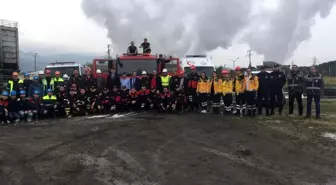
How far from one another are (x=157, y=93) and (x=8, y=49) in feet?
35.5

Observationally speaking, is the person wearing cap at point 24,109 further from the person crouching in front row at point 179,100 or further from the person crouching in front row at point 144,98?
the person crouching in front row at point 179,100

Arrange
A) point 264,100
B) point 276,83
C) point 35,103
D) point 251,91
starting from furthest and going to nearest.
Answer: point 35,103 → point 264,100 → point 276,83 → point 251,91

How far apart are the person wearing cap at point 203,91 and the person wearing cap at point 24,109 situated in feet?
19.3

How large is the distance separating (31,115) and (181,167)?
Answer: 8158mm

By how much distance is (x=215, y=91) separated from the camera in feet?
43.8

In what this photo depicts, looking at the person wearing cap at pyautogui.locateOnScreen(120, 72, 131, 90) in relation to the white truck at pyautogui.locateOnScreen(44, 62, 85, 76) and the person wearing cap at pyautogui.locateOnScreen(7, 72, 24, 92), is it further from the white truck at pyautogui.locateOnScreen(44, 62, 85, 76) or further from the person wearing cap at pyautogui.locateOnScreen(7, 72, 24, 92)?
the white truck at pyautogui.locateOnScreen(44, 62, 85, 76)

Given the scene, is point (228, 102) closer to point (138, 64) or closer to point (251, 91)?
point (251, 91)

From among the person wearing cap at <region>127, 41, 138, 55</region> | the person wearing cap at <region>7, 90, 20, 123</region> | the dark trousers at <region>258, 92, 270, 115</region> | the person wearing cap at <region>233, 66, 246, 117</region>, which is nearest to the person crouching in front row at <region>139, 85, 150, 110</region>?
the person wearing cap at <region>127, 41, 138, 55</region>

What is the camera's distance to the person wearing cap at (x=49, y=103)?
13.2m

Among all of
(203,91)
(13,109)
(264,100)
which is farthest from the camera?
(203,91)

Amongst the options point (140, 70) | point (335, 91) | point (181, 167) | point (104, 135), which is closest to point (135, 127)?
point (104, 135)

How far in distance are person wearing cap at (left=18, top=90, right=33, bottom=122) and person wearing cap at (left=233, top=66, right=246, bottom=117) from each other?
22.9 feet

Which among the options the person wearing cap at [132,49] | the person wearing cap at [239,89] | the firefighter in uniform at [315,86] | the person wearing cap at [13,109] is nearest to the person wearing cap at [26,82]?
the person wearing cap at [13,109]

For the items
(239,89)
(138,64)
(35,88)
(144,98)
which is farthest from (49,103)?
(239,89)
